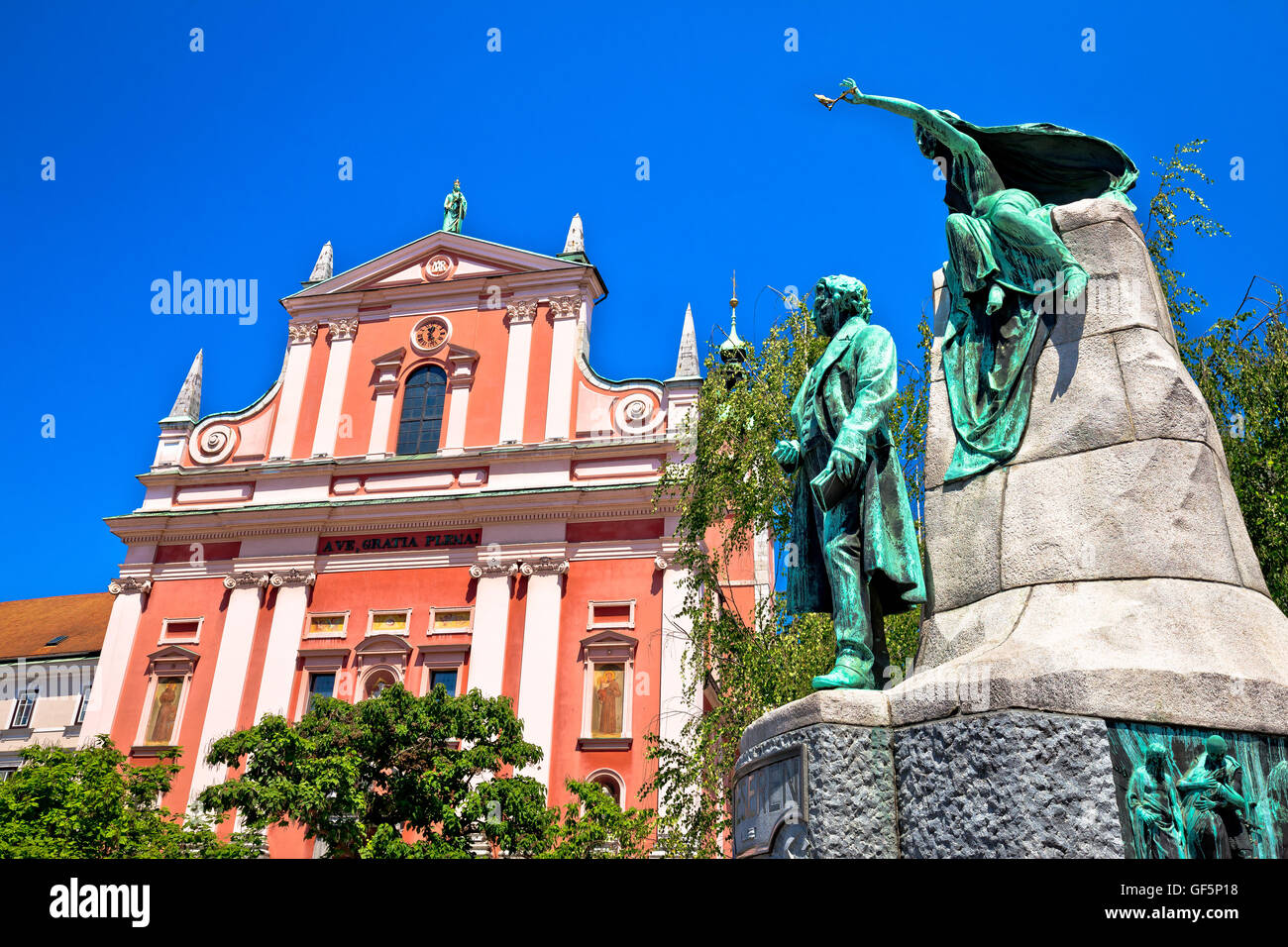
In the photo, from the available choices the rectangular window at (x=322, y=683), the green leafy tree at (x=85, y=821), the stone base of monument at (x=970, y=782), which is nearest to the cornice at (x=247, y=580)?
the rectangular window at (x=322, y=683)

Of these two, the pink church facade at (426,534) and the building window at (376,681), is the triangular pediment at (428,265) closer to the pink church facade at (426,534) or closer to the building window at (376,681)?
the pink church facade at (426,534)

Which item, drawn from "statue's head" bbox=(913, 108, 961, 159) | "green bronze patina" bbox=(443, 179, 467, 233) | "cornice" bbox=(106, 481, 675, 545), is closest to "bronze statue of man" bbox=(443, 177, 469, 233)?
"green bronze patina" bbox=(443, 179, 467, 233)

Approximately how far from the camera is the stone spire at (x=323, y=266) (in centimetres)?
2935

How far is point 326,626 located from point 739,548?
12326 mm

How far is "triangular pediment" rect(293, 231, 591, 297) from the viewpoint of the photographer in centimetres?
2738

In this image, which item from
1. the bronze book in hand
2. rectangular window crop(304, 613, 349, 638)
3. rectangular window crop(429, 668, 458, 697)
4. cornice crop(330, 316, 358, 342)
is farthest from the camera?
cornice crop(330, 316, 358, 342)

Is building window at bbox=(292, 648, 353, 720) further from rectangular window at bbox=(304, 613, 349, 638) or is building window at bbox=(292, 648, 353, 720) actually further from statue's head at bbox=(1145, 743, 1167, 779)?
statue's head at bbox=(1145, 743, 1167, 779)

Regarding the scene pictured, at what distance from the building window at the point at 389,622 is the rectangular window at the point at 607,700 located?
4466 millimetres

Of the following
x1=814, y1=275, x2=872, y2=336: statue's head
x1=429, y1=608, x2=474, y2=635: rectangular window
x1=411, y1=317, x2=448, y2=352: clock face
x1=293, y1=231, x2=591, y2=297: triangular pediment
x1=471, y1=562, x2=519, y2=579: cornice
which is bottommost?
x1=814, y1=275, x2=872, y2=336: statue's head

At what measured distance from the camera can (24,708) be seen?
1098 inches

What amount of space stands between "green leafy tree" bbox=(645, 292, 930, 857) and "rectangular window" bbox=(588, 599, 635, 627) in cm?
655

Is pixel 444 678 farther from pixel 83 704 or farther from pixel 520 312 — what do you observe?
pixel 83 704

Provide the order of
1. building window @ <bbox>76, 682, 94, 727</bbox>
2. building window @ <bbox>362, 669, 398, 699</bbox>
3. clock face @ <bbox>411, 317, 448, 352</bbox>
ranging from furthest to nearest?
1. clock face @ <bbox>411, 317, 448, 352</bbox>
2. building window @ <bbox>76, 682, 94, 727</bbox>
3. building window @ <bbox>362, 669, 398, 699</bbox>
